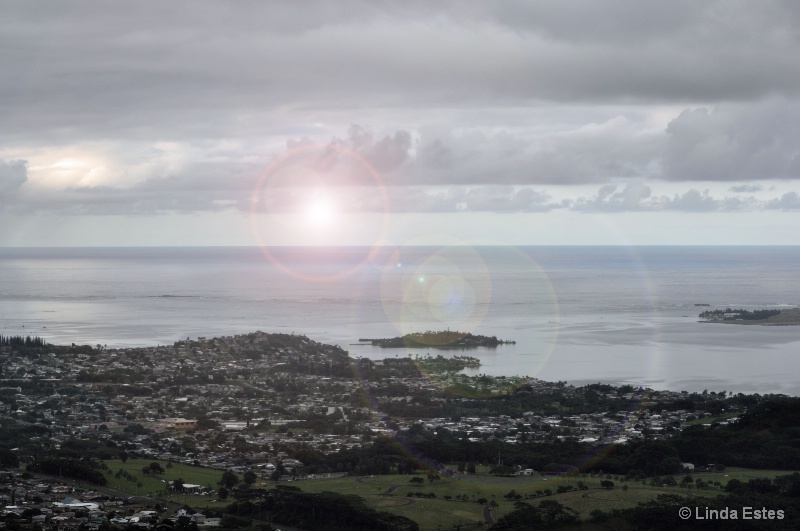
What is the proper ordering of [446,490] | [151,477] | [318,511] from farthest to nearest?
1. [151,477]
2. [446,490]
3. [318,511]

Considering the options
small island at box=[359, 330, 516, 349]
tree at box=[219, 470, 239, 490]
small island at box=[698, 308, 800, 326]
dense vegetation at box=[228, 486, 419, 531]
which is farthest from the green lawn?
small island at box=[698, 308, 800, 326]

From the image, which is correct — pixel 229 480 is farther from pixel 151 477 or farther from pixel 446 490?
pixel 446 490

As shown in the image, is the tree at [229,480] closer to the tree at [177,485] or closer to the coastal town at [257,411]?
the coastal town at [257,411]

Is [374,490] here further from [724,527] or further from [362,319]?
[362,319]
